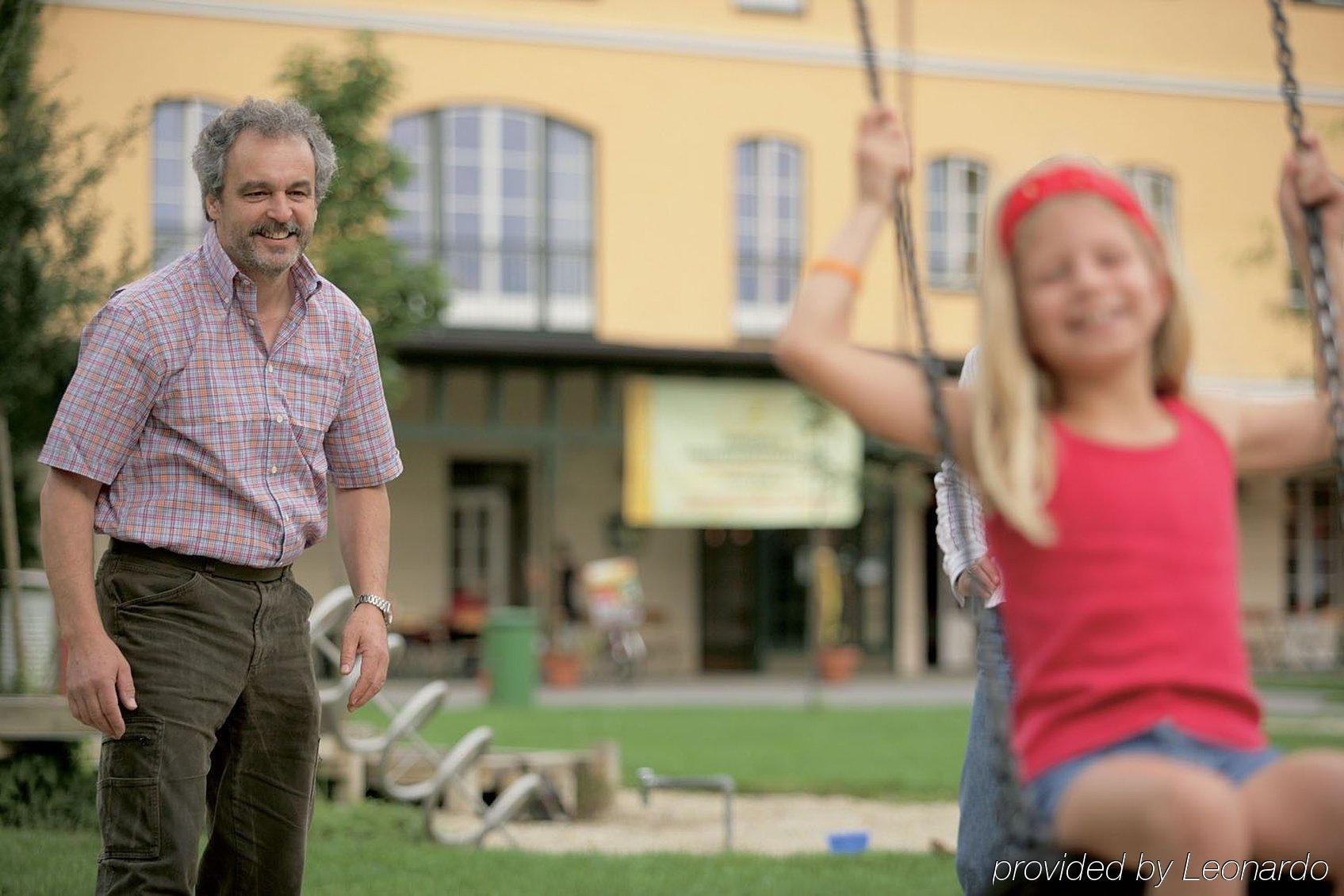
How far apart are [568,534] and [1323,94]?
13.3 metres

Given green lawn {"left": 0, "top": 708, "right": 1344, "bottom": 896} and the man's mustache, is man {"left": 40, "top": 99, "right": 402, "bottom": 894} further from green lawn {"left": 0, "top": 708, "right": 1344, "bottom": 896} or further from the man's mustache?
green lawn {"left": 0, "top": 708, "right": 1344, "bottom": 896}

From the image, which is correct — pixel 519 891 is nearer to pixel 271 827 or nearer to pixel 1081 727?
pixel 271 827

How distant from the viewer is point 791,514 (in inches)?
1011

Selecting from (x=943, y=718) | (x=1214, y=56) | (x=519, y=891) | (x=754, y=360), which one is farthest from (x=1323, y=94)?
(x=519, y=891)

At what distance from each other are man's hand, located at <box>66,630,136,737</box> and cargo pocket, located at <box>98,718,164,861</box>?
44 millimetres

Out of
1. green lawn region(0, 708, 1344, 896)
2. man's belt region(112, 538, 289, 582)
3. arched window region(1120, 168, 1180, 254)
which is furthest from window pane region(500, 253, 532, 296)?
man's belt region(112, 538, 289, 582)

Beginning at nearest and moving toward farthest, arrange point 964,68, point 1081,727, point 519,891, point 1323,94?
1. point 1081,727
2. point 519,891
3. point 964,68
4. point 1323,94

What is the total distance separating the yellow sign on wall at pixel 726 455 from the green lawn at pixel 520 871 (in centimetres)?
1721

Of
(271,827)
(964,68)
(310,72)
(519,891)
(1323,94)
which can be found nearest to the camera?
(271,827)

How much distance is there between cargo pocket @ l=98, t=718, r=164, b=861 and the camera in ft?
11.8

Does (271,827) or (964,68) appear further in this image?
(964,68)

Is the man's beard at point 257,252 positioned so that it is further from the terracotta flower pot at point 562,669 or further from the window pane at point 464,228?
the window pane at point 464,228

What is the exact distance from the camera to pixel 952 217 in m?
26.6

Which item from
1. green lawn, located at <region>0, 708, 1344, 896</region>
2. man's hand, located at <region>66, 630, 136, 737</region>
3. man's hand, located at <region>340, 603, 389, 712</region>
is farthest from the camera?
green lawn, located at <region>0, 708, 1344, 896</region>
